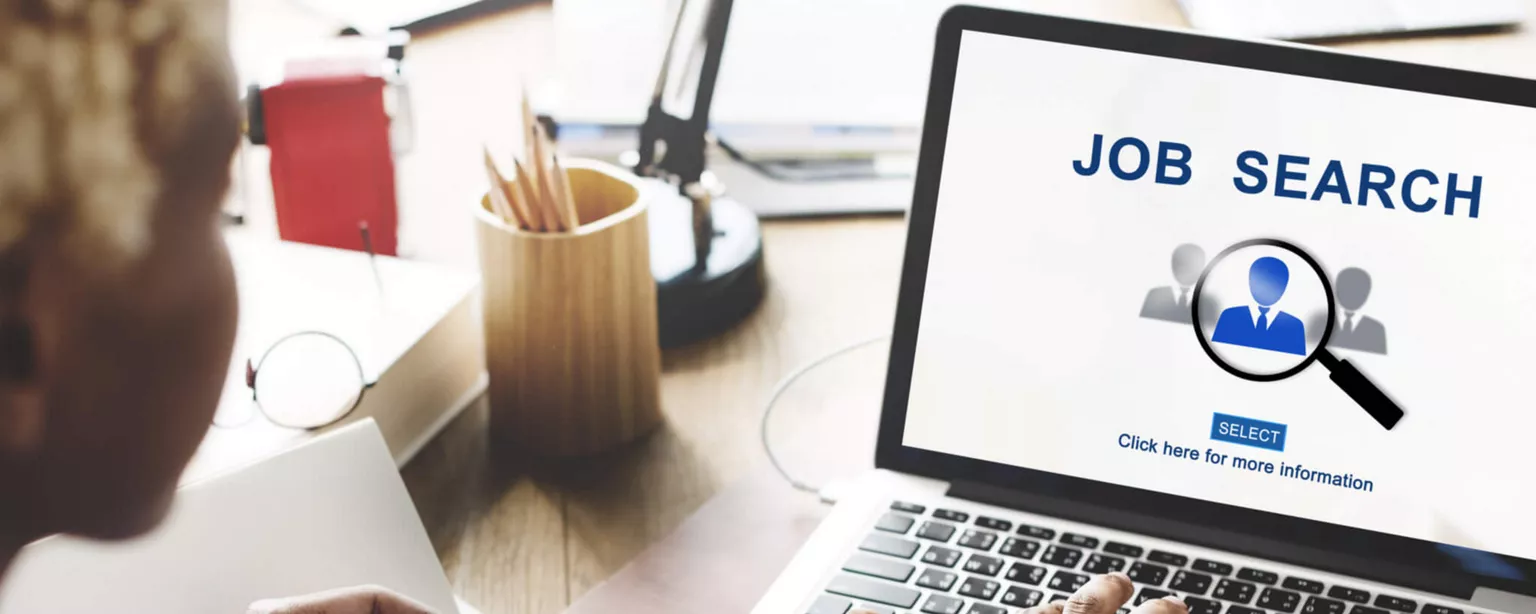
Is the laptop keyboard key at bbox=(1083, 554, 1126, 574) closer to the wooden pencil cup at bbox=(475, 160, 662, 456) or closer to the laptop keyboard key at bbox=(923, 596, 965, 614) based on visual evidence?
the laptop keyboard key at bbox=(923, 596, 965, 614)

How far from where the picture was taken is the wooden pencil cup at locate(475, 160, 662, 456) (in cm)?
66

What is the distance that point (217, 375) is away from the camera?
0.46ft

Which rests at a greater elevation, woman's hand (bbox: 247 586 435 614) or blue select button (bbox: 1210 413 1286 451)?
blue select button (bbox: 1210 413 1286 451)

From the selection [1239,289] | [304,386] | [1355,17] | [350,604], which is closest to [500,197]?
[304,386]

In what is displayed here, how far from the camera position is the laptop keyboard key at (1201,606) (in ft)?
1.81

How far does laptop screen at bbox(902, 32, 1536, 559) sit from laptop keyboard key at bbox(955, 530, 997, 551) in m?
0.04

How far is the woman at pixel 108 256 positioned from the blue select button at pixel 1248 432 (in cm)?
52

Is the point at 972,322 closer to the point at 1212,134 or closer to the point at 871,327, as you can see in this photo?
the point at 1212,134

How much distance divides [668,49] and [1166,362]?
38cm

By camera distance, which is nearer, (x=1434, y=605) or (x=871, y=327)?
(x=1434, y=605)

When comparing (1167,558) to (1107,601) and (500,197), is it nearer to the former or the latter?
(1107,601)

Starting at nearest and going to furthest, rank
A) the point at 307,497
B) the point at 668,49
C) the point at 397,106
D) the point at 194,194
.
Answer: the point at 194,194, the point at 307,497, the point at 397,106, the point at 668,49

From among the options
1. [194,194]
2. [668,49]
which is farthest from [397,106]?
[194,194]

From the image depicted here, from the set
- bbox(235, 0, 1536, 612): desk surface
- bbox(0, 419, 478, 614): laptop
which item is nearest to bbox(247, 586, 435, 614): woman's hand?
bbox(0, 419, 478, 614): laptop
